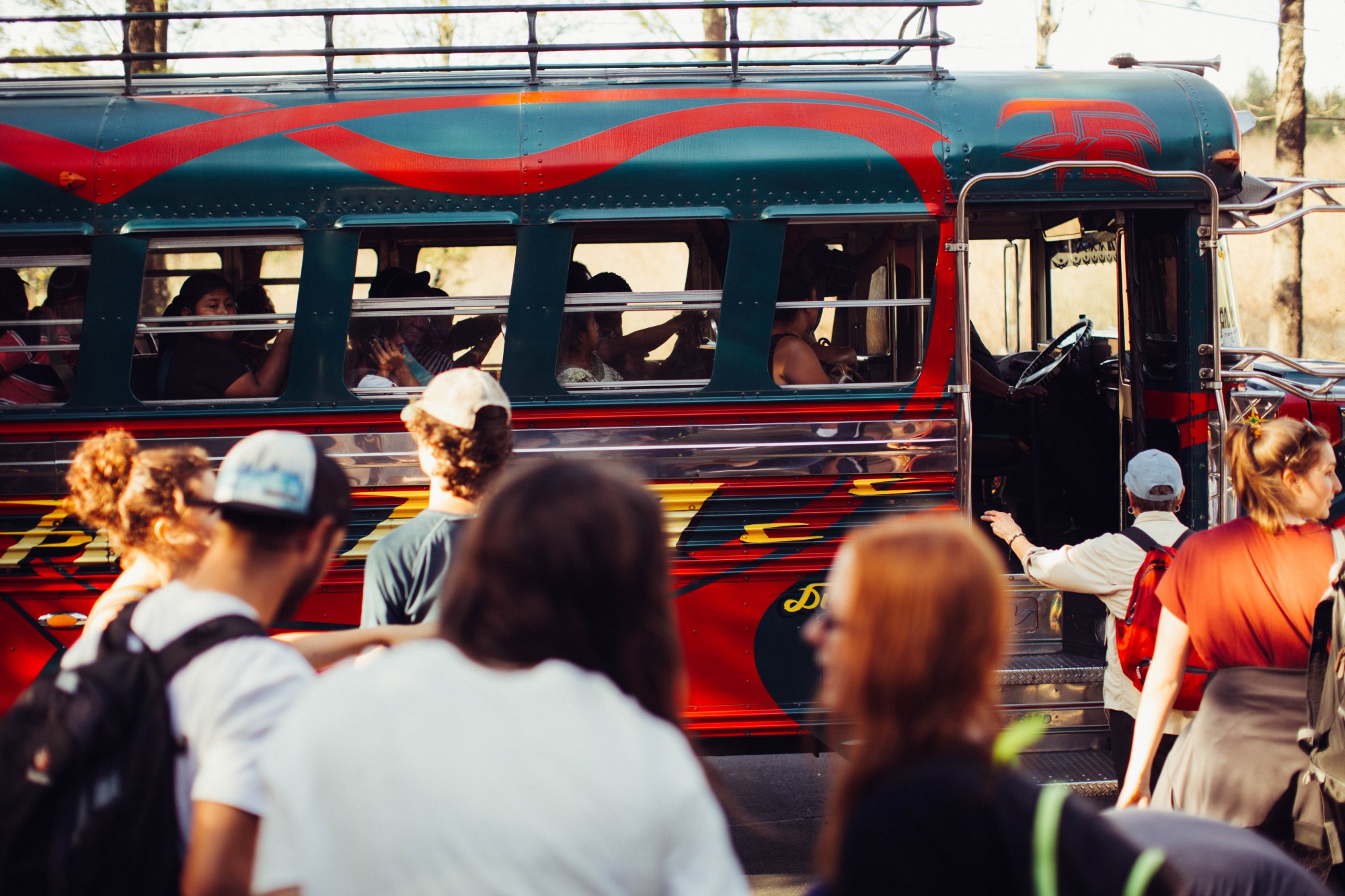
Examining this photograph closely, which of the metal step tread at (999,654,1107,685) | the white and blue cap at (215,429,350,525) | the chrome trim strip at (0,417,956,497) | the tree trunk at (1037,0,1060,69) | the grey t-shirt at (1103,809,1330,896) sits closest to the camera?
the grey t-shirt at (1103,809,1330,896)

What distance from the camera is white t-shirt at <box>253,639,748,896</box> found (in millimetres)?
1322

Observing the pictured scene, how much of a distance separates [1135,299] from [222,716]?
15.8 ft

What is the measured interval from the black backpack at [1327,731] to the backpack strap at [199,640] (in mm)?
2572

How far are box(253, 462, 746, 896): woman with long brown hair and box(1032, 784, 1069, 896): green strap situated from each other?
1.20ft

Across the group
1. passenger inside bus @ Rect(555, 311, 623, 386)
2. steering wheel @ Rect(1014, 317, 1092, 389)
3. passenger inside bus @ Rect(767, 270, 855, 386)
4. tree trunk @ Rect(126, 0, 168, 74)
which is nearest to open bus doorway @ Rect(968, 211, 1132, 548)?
steering wheel @ Rect(1014, 317, 1092, 389)

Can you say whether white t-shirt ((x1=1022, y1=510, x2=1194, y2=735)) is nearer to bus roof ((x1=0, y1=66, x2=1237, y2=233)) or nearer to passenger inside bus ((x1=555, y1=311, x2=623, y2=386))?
bus roof ((x1=0, y1=66, x2=1237, y2=233))

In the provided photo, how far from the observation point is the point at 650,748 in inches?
55.4

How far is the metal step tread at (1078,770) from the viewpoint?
471 centimetres

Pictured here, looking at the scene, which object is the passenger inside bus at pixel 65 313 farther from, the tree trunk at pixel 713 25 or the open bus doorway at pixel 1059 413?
the tree trunk at pixel 713 25

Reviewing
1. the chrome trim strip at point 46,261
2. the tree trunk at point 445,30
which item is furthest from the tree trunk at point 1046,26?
the chrome trim strip at point 46,261

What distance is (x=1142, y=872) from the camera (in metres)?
1.34

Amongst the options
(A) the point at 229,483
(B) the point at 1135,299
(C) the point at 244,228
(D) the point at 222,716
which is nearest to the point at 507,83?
(C) the point at 244,228

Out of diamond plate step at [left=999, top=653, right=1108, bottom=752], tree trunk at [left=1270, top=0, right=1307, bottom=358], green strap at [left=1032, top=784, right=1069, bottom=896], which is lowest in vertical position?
diamond plate step at [left=999, top=653, right=1108, bottom=752]

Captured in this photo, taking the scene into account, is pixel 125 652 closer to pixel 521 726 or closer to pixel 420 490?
pixel 521 726
